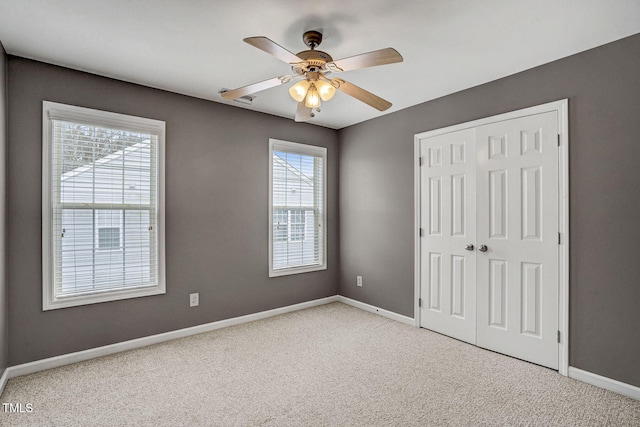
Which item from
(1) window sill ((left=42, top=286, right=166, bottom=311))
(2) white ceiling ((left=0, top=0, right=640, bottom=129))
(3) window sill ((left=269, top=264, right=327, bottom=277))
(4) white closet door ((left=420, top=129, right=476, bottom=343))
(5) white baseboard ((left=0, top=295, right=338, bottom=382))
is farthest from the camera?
(3) window sill ((left=269, top=264, right=327, bottom=277))

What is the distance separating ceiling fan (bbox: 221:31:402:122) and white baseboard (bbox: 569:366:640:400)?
2.48 metres

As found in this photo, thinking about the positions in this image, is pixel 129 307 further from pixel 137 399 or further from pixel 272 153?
pixel 272 153

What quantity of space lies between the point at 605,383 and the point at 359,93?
272cm

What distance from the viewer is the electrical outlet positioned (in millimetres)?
3498

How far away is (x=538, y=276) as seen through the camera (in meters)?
2.78

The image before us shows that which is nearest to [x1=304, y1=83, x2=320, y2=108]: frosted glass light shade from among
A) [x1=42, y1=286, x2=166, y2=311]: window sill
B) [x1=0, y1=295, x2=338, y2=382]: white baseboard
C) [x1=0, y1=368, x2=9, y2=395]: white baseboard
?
[x1=42, y1=286, x2=166, y2=311]: window sill

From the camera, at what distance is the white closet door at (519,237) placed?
271cm

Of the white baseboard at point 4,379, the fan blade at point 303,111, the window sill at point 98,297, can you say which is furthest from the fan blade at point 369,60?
the white baseboard at point 4,379

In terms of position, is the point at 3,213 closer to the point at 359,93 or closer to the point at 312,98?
the point at 312,98

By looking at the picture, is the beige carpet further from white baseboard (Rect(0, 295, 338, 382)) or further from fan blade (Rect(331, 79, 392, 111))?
fan blade (Rect(331, 79, 392, 111))

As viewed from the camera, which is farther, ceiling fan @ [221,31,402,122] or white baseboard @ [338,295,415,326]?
white baseboard @ [338,295,415,326]

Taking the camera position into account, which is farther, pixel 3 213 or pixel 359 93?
pixel 3 213

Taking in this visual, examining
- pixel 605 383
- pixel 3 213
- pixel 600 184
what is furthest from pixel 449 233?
pixel 3 213

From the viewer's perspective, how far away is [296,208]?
14.4 ft
